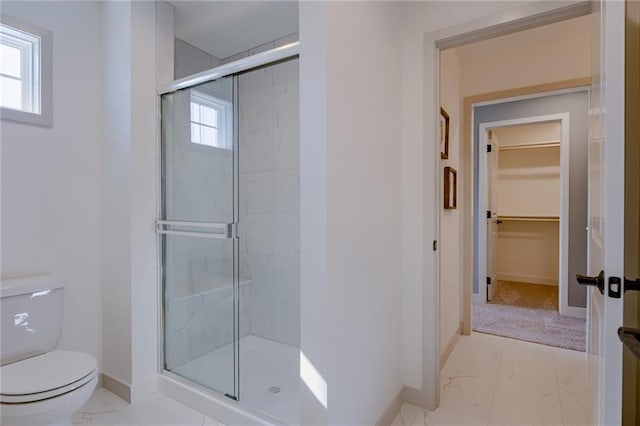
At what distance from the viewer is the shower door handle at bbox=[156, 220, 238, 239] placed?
1889 millimetres

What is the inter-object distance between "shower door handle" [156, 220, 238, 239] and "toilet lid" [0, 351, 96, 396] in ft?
2.54

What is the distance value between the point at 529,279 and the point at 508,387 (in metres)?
3.38

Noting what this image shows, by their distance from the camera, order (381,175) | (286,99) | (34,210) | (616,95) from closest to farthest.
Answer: (616,95)
(381,175)
(34,210)
(286,99)

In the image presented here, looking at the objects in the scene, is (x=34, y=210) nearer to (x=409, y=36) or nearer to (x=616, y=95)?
(x=409, y=36)

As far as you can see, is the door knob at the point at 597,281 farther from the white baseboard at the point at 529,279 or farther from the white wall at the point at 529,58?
the white baseboard at the point at 529,279

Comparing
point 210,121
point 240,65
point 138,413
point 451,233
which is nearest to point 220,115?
point 210,121

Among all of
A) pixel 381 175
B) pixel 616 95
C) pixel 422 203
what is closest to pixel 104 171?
pixel 381 175

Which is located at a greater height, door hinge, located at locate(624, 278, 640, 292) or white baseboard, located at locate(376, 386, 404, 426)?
door hinge, located at locate(624, 278, 640, 292)

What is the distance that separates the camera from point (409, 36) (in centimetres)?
195

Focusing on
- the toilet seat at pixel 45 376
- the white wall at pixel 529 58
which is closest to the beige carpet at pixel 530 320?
the white wall at pixel 529 58

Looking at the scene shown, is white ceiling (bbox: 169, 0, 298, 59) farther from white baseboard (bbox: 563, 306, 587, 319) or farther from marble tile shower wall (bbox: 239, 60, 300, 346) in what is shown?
white baseboard (bbox: 563, 306, 587, 319)

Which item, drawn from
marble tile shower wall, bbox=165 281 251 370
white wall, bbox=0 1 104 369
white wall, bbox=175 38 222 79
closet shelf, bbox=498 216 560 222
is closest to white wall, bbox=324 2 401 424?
marble tile shower wall, bbox=165 281 251 370

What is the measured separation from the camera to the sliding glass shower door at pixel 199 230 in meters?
2.07

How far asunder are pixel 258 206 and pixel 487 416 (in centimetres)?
198
